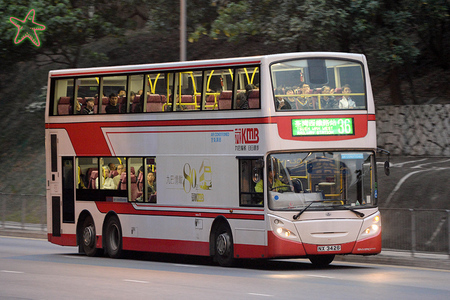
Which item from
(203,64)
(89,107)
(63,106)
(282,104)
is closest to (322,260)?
(282,104)

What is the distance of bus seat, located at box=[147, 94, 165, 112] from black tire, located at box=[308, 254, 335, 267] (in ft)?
15.2

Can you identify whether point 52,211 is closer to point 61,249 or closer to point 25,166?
point 61,249

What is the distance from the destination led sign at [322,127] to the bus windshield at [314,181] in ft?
1.25

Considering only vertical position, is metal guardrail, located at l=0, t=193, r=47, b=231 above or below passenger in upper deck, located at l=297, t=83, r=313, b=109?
below

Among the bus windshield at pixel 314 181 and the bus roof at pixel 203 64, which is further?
the bus roof at pixel 203 64

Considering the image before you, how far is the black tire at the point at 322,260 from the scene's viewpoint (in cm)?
1714

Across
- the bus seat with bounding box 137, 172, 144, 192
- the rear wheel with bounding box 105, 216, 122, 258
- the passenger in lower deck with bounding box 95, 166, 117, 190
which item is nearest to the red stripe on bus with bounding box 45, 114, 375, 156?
the passenger in lower deck with bounding box 95, 166, 117, 190

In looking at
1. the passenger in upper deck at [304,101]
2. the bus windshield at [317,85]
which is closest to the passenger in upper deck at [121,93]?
the bus windshield at [317,85]

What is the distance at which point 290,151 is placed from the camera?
15.8 metres

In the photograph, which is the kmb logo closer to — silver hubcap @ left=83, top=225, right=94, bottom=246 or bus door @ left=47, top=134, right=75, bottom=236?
silver hubcap @ left=83, top=225, right=94, bottom=246

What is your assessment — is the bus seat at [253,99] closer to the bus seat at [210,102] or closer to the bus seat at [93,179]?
the bus seat at [210,102]

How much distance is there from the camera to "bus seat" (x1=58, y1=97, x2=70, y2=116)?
20.3m

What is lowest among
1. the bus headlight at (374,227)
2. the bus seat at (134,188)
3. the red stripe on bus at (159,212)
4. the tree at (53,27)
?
the bus headlight at (374,227)

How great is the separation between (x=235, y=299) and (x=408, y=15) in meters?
17.4
